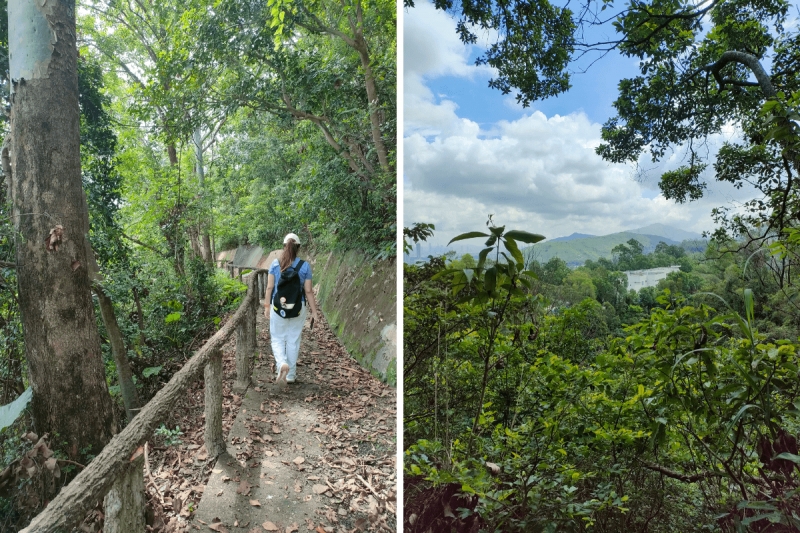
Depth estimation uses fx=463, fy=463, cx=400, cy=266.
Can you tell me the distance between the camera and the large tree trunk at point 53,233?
1.23 metres

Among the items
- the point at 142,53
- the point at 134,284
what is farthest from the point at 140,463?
the point at 142,53

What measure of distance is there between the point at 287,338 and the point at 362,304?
43cm

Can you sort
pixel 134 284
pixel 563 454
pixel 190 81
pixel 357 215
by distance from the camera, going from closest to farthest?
pixel 563 454 < pixel 134 284 < pixel 190 81 < pixel 357 215

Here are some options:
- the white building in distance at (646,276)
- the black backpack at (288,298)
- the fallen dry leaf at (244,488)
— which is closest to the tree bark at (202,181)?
the black backpack at (288,298)

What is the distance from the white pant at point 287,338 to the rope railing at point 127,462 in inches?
16.6

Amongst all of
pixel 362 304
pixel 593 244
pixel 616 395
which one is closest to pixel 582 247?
pixel 593 244

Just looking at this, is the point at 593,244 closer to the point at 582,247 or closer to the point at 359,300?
the point at 582,247

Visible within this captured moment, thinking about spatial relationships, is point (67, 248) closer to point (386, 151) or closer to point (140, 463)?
point (140, 463)

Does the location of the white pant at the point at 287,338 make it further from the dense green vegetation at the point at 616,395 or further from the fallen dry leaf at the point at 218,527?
the dense green vegetation at the point at 616,395

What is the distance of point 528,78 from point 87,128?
130cm

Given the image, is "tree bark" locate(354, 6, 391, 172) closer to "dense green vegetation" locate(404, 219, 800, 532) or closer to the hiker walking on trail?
the hiker walking on trail

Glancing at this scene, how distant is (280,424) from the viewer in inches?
76.0

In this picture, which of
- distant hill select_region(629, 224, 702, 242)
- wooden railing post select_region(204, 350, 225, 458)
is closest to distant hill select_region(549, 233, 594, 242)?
distant hill select_region(629, 224, 702, 242)

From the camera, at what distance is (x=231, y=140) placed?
75.0 inches
